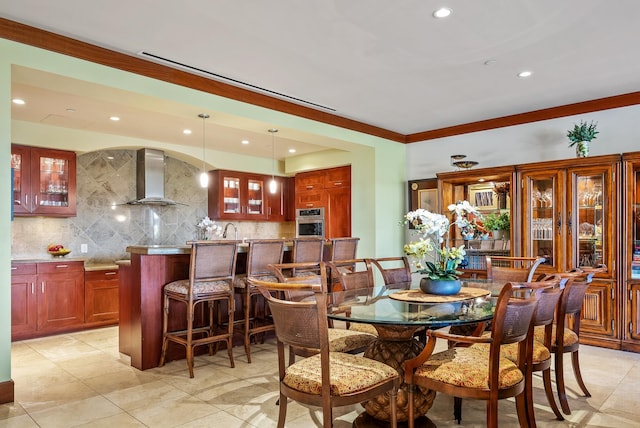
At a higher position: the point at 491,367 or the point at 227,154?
the point at 227,154

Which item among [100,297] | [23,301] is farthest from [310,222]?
[23,301]

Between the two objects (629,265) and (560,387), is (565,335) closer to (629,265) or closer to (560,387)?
(560,387)

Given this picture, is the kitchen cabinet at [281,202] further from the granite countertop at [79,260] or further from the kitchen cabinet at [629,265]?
the kitchen cabinet at [629,265]

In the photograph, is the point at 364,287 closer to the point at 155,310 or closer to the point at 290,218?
the point at 155,310

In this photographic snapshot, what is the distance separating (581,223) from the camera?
172 inches

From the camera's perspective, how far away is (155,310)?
3631 mm

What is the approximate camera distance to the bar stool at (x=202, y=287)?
3412 millimetres

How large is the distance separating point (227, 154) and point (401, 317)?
534cm

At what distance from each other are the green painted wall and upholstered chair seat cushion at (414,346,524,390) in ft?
9.05

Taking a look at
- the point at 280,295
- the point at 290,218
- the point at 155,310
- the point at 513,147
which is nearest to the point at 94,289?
the point at 155,310

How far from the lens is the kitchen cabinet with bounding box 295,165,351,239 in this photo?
20.5 ft

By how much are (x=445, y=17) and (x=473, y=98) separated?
6.17 feet

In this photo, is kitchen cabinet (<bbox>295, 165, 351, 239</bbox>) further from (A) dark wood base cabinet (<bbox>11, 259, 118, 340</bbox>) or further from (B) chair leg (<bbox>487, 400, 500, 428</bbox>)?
(B) chair leg (<bbox>487, 400, 500, 428</bbox>)

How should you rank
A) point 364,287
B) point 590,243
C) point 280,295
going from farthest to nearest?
point 590,243 → point 280,295 → point 364,287
